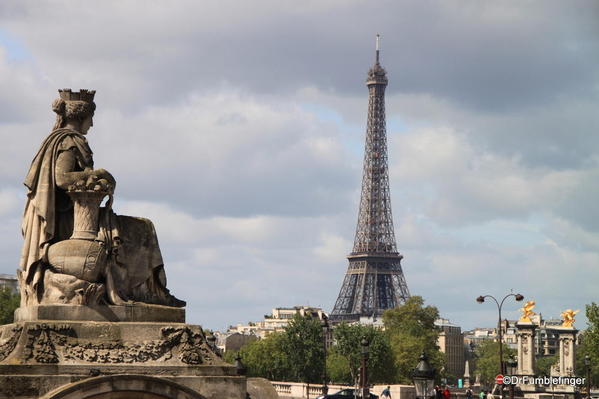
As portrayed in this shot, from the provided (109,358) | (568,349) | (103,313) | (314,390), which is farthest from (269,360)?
(109,358)

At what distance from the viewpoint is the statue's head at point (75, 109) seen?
21016mm

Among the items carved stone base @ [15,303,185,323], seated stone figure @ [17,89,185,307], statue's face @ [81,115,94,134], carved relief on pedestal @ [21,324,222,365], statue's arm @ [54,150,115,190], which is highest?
statue's face @ [81,115,94,134]

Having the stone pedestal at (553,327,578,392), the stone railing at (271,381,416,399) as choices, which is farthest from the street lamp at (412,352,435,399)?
the stone pedestal at (553,327,578,392)

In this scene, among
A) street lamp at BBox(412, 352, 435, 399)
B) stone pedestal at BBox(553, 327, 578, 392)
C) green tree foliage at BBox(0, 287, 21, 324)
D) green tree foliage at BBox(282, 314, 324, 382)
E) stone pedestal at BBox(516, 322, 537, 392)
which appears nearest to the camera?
street lamp at BBox(412, 352, 435, 399)

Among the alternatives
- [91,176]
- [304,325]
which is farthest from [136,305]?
[304,325]

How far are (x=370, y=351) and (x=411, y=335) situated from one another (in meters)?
20.8

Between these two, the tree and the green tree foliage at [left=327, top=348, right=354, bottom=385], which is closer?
the tree

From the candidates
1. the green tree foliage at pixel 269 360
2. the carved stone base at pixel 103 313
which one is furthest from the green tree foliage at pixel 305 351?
the carved stone base at pixel 103 313

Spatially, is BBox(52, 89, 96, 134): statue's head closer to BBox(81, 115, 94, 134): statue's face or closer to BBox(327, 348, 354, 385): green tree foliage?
BBox(81, 115, 94, 134): statue's face

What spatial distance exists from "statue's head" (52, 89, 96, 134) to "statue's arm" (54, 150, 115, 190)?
779mm

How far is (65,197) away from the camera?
20.4 metres

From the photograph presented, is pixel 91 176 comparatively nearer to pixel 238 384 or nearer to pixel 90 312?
pixel 90 312

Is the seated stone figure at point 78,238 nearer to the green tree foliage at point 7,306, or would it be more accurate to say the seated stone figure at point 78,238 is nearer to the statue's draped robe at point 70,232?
the statue's draped robe at point 70,232

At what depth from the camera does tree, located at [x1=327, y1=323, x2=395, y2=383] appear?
392ft
